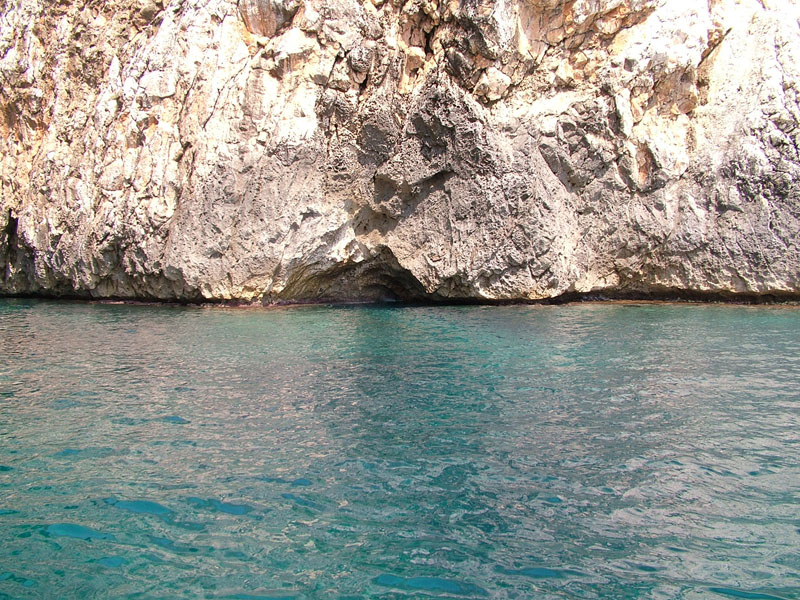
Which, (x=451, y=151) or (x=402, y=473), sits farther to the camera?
(x=451, y=151)

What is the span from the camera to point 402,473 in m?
5.18

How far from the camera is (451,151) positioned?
17.2m

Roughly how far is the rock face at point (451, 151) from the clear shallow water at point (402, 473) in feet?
24.6

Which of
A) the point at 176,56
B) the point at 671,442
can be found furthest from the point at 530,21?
the point at 671,442

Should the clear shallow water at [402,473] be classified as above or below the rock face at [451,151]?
below

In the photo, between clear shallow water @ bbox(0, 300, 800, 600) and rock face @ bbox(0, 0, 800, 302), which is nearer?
clear shallow water @ bbox(0, 300, 800, 600)

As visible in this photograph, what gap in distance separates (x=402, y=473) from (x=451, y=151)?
44.5ft

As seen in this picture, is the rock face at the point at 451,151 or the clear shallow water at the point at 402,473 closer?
the clear shallow water at the point at 402,473

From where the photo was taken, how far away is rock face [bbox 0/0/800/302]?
55.8 ft

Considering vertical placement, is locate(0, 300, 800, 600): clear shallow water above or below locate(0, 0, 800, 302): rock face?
below

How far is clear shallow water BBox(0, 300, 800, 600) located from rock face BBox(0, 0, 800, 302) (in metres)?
7.51

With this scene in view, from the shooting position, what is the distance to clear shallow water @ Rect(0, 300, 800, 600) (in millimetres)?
3695

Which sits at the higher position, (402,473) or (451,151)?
(451,151)

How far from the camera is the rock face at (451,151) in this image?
55.8ft
